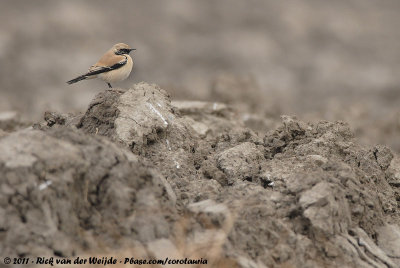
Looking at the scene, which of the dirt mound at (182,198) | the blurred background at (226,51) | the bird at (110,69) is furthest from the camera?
the blurred background at (226,51)

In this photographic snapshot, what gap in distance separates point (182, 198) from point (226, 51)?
2057 centimetres

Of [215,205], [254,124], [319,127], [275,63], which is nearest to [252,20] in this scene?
[275,63]

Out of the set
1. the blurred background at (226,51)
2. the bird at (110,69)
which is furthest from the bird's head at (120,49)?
the blurred background at (226,51)

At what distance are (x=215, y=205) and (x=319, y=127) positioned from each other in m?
2.58

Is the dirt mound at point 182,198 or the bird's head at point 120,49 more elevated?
the bird's head at point 120,49

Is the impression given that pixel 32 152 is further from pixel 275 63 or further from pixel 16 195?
pixel 275 63

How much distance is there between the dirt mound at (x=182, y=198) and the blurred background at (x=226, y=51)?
28.2 ft

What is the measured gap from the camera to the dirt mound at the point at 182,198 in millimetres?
6074

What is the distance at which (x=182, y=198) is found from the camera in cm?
725

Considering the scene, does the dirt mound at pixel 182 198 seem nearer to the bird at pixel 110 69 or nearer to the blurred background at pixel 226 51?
the bird at pixel 110 69

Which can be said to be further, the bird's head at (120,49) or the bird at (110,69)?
the bird's head at (120,49)

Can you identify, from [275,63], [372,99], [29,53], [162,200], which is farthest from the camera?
[275,63]

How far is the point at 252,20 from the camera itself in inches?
1216

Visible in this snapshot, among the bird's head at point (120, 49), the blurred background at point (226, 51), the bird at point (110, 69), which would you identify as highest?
the blurred background at point (226, 51)
